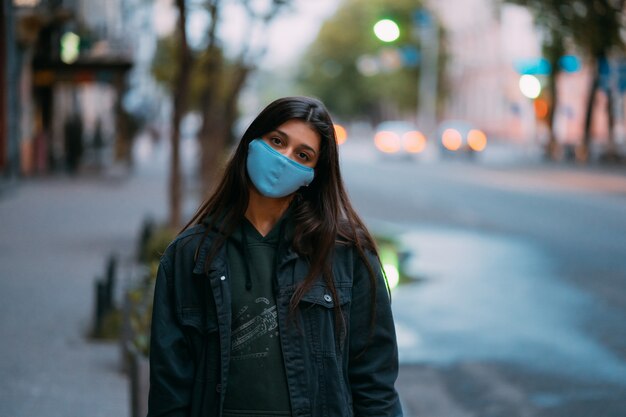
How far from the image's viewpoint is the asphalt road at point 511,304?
754cm

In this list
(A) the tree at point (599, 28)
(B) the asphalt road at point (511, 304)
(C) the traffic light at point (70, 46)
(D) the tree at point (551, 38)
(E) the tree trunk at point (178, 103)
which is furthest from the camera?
(D) the tree at point (551, 38)

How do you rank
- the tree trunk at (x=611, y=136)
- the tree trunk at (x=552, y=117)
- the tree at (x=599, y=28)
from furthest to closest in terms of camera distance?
1. the tree trunk at (x=552, y=117)
2. the tree trunk at (x=611, y=136)
3. the tree at (x=599, y=28)

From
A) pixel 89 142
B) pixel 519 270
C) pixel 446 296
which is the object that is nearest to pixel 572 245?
pixel 519 270

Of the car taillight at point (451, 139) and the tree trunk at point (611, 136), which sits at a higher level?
the tree trunk at point (611, 136)

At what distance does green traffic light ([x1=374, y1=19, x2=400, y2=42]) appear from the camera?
22062 millimetres

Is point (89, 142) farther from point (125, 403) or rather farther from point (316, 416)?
point (316, 416)

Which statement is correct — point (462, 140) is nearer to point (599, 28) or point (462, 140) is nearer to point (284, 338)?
point (599, 28)

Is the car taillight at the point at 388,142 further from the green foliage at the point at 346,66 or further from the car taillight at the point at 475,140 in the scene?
the green foliage at the point at 346,66

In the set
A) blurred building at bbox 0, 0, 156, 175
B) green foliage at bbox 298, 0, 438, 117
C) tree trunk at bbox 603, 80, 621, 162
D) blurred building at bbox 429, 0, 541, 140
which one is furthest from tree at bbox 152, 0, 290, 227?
green foliage at bbox 298, 0, 438, 117

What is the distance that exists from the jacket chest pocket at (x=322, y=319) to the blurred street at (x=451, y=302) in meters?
3.98

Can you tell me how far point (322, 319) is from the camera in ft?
9.50

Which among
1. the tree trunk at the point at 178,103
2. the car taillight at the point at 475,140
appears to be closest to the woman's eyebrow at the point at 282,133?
the tree trunk at the point at 178,103

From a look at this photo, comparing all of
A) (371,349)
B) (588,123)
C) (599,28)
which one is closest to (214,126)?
(371,349)

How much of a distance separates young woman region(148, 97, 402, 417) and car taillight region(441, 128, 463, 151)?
45.0 metres
